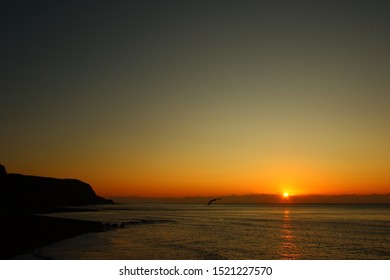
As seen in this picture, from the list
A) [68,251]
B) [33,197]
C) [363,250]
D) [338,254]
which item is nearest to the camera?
[68,251]

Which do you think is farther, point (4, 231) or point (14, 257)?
point (4, 231)

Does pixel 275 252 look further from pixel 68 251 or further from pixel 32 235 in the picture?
pixel 32 235

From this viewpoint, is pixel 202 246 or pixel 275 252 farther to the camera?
pixel 202 246

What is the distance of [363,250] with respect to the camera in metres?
41.5

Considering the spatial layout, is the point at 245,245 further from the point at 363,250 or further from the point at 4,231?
the point at 4,231
